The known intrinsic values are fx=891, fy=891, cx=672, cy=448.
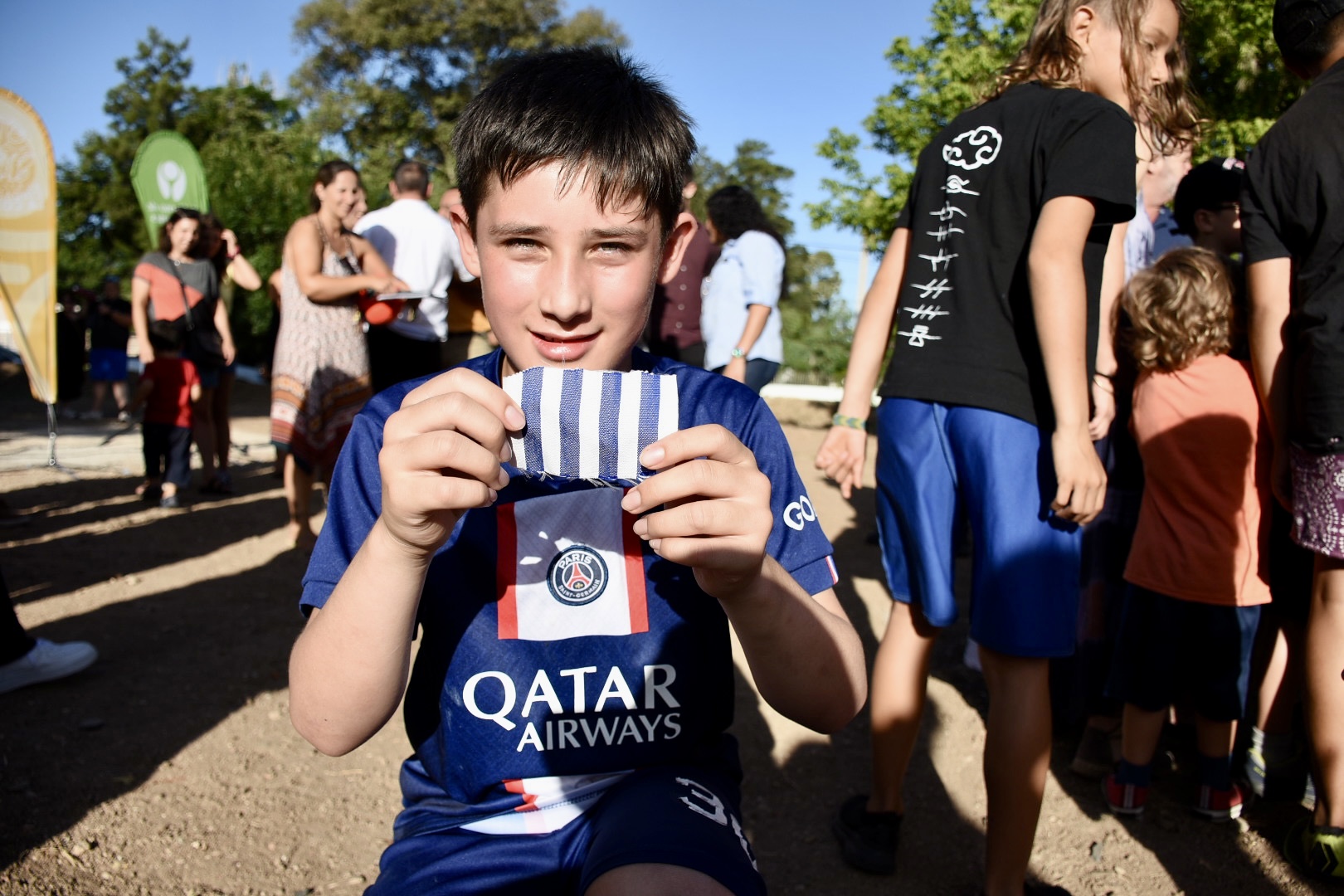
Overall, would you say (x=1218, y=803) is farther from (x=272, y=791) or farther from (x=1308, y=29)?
(x=272, y=791)

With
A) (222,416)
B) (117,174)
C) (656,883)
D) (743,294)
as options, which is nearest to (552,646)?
(656,883)

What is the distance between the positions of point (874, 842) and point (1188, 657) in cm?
122

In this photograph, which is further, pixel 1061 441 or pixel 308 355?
pixel 308 355

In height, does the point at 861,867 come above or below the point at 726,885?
below

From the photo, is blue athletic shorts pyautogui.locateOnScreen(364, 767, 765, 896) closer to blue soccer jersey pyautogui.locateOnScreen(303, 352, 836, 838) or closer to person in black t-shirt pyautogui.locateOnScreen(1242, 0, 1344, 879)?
blue soccer jersey pyautogui.locateOnScreen(303, 352, 836, 838)

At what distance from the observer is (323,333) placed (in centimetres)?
491

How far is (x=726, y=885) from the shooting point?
1186 millimetres

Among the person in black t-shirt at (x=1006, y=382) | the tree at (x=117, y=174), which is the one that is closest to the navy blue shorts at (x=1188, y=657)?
the person in black t-shirt at (x=1006, y=382)

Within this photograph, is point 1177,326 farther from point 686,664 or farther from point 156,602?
point 156,602

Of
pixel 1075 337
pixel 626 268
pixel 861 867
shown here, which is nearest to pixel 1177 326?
pixel 1075 337

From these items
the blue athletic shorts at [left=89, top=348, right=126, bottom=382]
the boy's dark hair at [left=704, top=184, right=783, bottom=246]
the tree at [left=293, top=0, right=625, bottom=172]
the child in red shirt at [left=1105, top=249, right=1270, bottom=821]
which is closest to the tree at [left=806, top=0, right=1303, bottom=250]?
the boy's dark hair at [left=704, top=184, right=783, bottom=246]

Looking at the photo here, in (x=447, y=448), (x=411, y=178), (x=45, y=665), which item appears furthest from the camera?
(x=411, y=178)

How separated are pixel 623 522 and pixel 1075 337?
4.24 ft

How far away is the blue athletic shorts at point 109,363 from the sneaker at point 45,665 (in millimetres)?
11231
